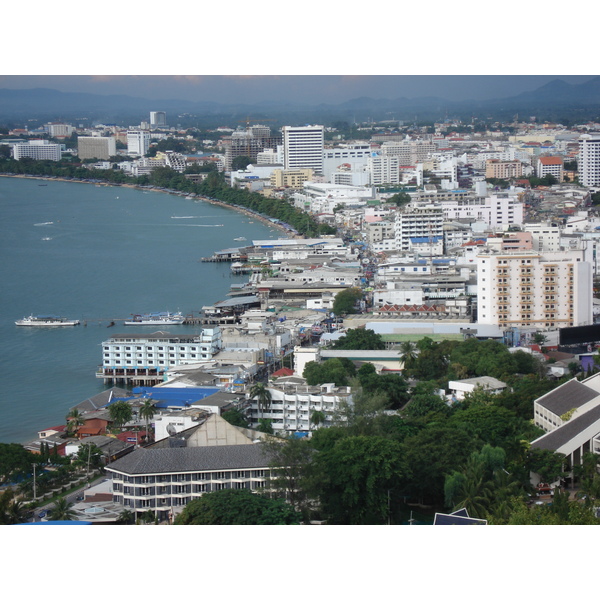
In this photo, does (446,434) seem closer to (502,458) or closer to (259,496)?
(502,458)

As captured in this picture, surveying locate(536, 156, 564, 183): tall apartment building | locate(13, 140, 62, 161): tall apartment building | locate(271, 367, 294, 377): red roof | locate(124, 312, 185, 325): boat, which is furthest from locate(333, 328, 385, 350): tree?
locate(13, 140, 62, 161): tall apartment building

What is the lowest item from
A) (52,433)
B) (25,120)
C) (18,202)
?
(52,433)

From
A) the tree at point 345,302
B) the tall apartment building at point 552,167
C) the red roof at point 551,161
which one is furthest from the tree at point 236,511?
the red roof at point 551,161

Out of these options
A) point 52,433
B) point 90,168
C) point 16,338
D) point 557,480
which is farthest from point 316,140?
point 557,480

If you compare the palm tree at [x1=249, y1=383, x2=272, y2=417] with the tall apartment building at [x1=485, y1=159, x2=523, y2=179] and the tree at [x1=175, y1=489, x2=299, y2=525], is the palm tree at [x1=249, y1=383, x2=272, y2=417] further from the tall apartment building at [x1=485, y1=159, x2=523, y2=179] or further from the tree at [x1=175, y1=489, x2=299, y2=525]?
the tall apartment building at [x1=485, y1=159, x2=523, y2=179]

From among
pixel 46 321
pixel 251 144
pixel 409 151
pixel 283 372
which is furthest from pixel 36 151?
pixel 283 372

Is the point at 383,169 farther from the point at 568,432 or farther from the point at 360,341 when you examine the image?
the point at 568,432
